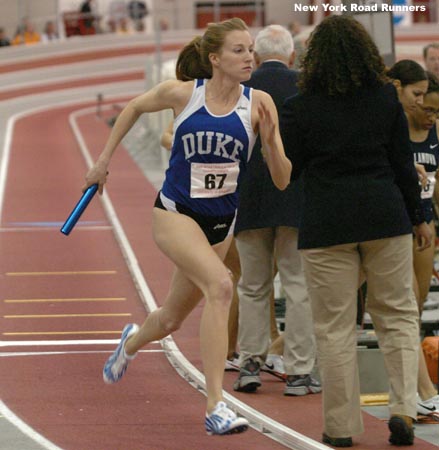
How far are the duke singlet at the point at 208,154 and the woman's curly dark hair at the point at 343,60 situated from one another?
49 cm

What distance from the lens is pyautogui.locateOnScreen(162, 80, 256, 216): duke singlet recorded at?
24.4 ft

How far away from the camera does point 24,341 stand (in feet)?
34.8

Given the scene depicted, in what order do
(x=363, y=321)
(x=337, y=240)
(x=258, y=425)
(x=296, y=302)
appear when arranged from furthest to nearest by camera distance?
(x=363, y=321), (x=296, y=302), (x=258, y=425), (x=337, y=240)

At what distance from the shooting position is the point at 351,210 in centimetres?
714

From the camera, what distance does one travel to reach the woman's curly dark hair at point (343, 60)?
711cm

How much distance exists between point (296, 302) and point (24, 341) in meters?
2.56

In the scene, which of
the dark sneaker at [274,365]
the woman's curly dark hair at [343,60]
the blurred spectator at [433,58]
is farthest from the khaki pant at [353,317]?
the blurred spectator at [433,58]

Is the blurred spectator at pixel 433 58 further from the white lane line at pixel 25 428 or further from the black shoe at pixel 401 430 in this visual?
the black shoe at pixel 401 430

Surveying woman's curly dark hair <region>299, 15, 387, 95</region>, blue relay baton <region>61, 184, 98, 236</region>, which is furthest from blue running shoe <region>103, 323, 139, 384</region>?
woman's curly dark hair <region>299, 15, 387, 95</region>

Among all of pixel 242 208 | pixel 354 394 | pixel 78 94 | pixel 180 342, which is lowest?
pixel 78 94

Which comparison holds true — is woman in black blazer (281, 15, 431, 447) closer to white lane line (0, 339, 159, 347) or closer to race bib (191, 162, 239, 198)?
race bib (191, 162, 239, 198)

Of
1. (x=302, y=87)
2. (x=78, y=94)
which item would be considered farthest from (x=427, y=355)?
(x=78, y=94)

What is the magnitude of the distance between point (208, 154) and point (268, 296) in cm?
177

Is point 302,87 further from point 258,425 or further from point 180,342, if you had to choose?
point 180,342
